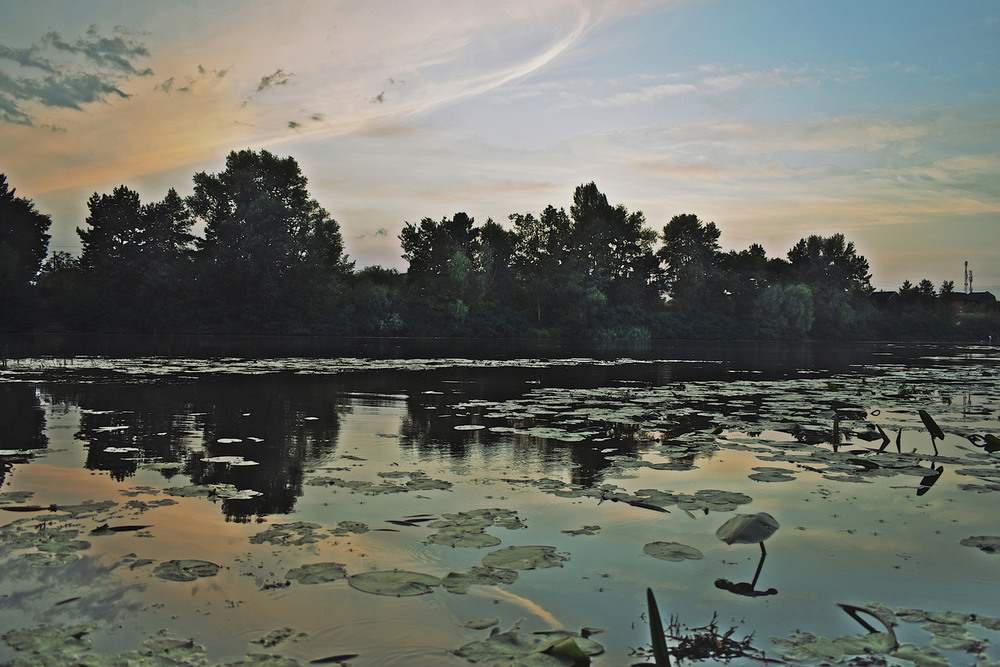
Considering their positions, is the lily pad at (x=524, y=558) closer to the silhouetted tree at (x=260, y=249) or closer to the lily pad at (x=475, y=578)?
the lily pad at (x=475, y=578)

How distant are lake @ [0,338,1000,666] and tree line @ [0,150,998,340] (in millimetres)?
50266

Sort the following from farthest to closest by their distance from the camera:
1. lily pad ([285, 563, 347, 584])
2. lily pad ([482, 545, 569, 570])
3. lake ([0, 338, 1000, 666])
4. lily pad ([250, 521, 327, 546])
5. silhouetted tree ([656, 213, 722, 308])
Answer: silhouetted tree ([656, 213, 722, 308])
lily pad ([250, 521, 327, 546])
lily pad ([482, 545, 569, 570])
lily pad ([285, 563, 347, 584])
lake ([0, 338, 1000, 666])

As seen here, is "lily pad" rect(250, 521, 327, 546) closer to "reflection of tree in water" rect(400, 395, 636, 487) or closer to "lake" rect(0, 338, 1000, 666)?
"lake" rect(0, 338, 1000, 666)

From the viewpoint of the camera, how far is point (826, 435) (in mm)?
9508

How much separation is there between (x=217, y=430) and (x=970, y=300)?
12905 cm

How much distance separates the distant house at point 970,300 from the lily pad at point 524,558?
352 ft

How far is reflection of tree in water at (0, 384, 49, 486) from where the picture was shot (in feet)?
25.9

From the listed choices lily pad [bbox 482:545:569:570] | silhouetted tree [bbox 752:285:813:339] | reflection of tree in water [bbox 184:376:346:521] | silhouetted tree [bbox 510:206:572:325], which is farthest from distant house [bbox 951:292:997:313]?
lily pad [bbox 482:545:569:570]

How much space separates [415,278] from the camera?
73500 mm

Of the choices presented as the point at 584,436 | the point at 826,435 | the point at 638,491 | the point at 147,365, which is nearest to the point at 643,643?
the point at 638,491

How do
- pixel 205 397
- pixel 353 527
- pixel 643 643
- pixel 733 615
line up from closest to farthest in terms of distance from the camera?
pixel 643 643, pixel 733 615, pixel 353 527, pixel 205 397

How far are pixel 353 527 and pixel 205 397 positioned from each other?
9387mm

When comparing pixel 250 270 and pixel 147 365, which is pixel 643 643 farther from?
pixel 250 270

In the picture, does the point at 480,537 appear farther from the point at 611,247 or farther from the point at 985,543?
the point at 611,247
